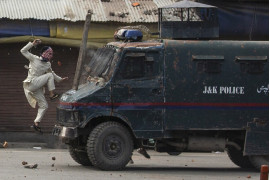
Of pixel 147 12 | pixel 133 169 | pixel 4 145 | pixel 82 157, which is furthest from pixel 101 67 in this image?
pixel 147 12

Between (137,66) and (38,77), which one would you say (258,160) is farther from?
(38,77)

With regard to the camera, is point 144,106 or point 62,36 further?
point 62,36

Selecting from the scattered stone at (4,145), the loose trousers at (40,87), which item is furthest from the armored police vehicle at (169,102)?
the scattered stone at (4,145)

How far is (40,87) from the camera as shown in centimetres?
1683

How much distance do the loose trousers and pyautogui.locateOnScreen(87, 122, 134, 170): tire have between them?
2.72 m

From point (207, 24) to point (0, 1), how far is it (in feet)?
21.9

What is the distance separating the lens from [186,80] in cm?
1430

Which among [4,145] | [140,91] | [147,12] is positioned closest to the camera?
[140,91]

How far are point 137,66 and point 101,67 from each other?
760 millimetres

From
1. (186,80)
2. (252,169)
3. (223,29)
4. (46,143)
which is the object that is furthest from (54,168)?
(223,29)

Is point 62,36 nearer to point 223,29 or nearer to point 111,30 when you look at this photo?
point 111,30

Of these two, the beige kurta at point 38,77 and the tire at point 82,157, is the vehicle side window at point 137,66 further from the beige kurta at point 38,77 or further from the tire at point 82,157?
the beige kurta at point 38,77

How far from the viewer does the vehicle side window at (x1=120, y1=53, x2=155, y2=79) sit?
560 inches

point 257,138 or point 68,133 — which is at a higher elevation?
point 68,133
